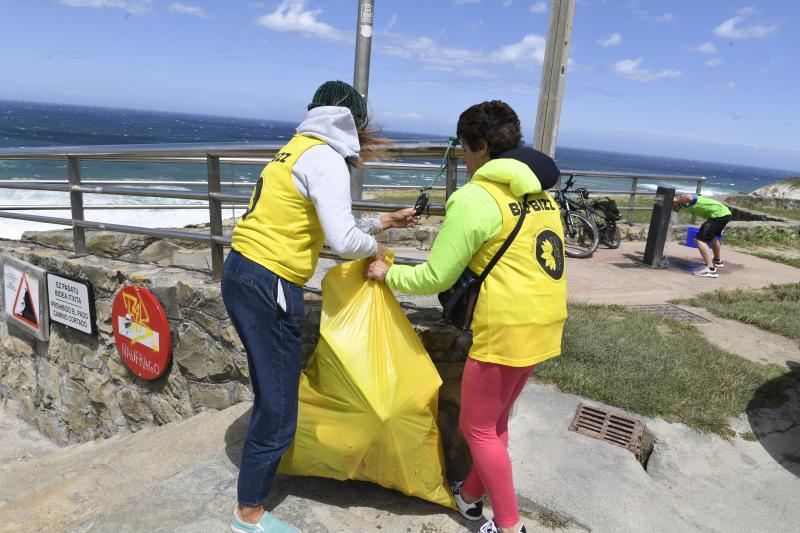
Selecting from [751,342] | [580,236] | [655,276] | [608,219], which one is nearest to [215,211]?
[751,342]

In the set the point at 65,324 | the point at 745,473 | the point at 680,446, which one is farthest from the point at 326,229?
the point at 65,324

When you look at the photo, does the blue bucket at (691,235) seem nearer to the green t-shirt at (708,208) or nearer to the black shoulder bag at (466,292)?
the green t-shirt at (708,208)

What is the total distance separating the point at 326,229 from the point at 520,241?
0.67 metres

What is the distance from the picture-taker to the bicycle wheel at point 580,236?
8.65 meters

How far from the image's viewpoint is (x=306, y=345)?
2.96 m

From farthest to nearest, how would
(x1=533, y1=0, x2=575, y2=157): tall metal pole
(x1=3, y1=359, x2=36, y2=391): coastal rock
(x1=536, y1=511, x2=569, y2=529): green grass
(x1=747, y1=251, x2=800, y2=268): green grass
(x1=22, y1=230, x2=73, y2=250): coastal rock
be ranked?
(x1=747, y1=251, x2=800, y2=268): green grass → (x1=22, y1=230, x2=73, y2=250): coastal rock → (x1=3, y1=359, x2=36, y2=391): coastal rock → (x1=533, y1=0, x2=575, y2=157): tall metal pole → (x1=536, y1=511, x2=569, y2=529): green grass

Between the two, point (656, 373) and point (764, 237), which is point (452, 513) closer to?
point (656, 373)

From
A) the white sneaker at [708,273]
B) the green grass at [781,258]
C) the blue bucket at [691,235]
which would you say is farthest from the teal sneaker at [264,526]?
the green grass at [781,258]

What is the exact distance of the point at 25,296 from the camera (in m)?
4.57

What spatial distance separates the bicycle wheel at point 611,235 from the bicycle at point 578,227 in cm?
54

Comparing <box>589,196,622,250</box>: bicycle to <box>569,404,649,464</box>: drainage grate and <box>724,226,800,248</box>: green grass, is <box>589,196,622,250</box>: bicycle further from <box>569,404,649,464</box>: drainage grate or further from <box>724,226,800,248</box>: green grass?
<box>569,404,649,464</box>: drainage grate

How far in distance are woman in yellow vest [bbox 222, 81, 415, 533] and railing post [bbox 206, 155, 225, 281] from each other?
1.35 meters

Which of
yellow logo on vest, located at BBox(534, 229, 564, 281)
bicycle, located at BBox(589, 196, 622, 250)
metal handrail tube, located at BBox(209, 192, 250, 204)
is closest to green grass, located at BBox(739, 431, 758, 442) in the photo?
yellow logo on vest, located at BBox(534, 229, 564, 281)

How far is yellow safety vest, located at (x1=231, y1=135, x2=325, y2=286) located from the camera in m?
2.04
